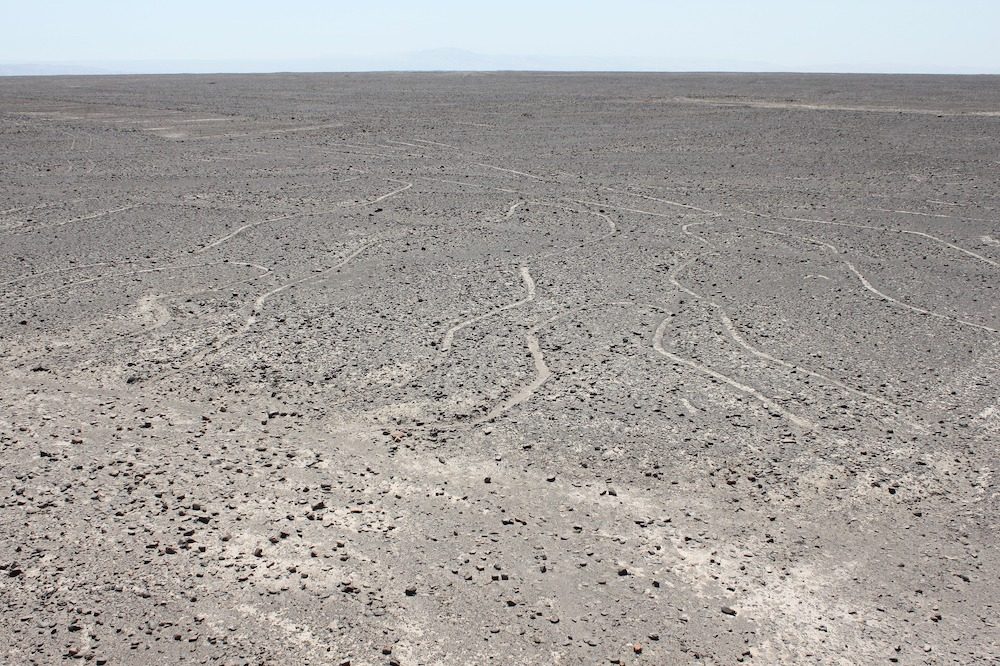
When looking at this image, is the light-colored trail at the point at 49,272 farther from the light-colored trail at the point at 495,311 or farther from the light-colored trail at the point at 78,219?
the light-colored trail at the point at 495,311

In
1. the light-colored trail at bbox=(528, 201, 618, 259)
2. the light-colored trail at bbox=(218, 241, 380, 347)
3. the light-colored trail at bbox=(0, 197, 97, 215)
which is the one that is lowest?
the light-colored trail at bbox=(528, 201, 618, 259)

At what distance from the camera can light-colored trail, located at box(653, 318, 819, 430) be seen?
5227 mm

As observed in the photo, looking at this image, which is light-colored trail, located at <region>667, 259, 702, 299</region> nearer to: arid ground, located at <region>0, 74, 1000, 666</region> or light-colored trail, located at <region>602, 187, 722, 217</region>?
arid ground, located at <region>0, 74, 1000, 666</region>

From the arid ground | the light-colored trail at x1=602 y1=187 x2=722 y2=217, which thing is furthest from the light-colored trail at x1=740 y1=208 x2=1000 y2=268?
the light-colored trail at x1=602 y1=187 x2=722 y2=217

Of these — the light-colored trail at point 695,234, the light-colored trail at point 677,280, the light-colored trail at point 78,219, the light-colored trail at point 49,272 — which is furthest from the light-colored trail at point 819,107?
the light-colored trail at point 49,272

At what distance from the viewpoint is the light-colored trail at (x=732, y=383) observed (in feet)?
17.1

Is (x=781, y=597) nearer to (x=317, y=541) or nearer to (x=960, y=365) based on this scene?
(x=317, y=541)

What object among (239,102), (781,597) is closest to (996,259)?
(781,597)

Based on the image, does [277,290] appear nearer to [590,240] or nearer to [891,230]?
[590,240]

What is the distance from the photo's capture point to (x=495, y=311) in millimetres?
7258

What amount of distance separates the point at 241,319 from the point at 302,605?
384cm

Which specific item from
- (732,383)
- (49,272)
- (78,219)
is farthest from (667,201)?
(49,272)

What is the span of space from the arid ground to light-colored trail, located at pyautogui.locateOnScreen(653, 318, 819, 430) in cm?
3

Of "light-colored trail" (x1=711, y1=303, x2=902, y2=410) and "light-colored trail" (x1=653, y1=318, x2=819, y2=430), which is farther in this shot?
"light-colored trail" (x1=711, y1=303, x2=902, y2=410)
